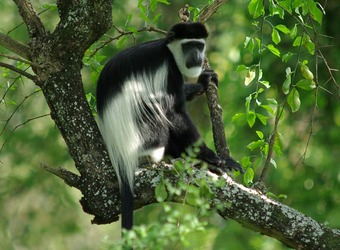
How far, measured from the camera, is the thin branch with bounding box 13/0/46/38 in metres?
2.77

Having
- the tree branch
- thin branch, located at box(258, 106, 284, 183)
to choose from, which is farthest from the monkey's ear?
the tree branch

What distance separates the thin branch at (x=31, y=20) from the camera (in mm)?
2773

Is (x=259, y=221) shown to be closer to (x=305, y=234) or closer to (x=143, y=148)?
(x=305, y=234)

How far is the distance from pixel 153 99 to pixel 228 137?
6.92ft

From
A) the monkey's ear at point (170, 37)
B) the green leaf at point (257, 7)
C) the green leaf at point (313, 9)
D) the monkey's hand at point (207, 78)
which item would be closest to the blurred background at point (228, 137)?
the monkey's ear at point (170, 37)

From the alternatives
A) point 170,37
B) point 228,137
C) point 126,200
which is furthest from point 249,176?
point 228,137

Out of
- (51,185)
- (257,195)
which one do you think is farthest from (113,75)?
(51,185)

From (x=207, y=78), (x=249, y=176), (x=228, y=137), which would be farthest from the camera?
(x=228, y=137)

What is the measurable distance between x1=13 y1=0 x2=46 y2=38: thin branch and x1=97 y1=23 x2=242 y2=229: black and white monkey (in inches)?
23.2

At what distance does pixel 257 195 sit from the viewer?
2.64 m

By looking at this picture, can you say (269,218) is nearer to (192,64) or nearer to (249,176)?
(249,176)

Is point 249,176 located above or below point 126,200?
below

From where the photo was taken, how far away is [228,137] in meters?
5.48

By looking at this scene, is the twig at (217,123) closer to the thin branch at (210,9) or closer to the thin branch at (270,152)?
the thin branch at (210,9)
